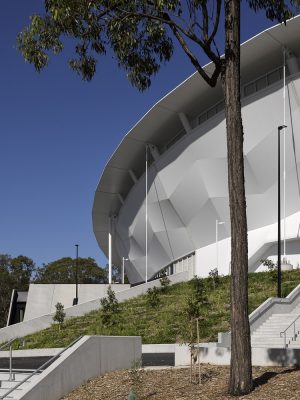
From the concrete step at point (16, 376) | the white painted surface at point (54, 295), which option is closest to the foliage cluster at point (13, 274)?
the white painted surface at point (54, 295)

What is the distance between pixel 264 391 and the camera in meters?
10.7

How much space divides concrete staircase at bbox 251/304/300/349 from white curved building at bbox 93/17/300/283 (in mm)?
21007

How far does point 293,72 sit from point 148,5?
109 feet

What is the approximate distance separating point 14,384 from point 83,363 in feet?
4.94

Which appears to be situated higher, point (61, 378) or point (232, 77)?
point (232, 77)

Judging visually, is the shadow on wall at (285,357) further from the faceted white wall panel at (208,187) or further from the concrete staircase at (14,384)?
the faceted white wall panel at (208,187)

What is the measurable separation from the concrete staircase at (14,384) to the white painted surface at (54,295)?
43.2 m

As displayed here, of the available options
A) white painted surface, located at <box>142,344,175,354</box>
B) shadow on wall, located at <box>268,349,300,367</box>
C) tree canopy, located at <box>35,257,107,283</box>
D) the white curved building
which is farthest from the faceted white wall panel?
tree canopy, located at <box>35,257,107,283</box>

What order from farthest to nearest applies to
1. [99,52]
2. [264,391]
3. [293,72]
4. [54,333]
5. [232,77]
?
1. [293,72]
2. [54,333]
3. [99,52]
4. [232,77]
5. [264,391]

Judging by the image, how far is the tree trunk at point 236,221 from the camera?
10.7 m

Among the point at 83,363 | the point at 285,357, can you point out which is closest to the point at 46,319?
the point at 83,363

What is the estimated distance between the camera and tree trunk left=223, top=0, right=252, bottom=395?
10.7 metres

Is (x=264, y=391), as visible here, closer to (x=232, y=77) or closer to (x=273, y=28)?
(x=232, y=77)

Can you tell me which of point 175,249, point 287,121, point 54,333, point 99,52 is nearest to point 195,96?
point 287,121
